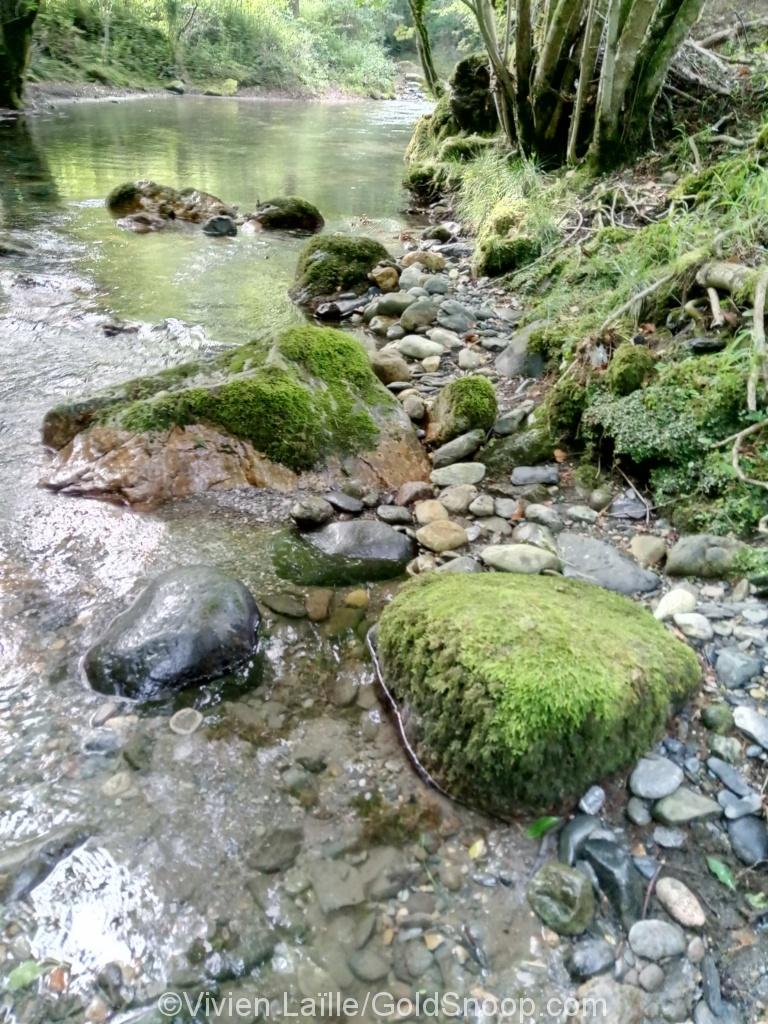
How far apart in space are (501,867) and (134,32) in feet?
120

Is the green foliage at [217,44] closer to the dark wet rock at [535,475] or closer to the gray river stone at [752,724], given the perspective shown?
the dark wet rock at [535,475]

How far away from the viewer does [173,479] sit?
334 cm

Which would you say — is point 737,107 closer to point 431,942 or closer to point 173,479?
point 173,479

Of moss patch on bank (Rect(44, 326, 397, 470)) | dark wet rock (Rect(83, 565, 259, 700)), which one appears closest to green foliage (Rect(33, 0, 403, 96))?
moss patch on bank (Rect(44, 326, 397, 470))

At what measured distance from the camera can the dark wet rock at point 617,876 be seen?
1587 mm

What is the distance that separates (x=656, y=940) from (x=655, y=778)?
0.40 meters

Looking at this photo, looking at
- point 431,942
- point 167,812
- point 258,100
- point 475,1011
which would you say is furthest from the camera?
point 258,100

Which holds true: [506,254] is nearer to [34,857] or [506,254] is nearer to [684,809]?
[684,809]

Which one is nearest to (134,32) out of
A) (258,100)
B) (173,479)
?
(258,100)

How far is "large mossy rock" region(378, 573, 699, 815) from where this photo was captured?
1764 mm

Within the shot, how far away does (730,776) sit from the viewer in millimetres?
1811

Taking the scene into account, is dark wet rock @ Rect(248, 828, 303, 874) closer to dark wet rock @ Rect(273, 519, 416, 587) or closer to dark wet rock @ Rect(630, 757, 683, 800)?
dark wet rock @ Rect(630, 757, 683, 800)

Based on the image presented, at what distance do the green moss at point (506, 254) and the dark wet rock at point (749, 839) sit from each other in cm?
542

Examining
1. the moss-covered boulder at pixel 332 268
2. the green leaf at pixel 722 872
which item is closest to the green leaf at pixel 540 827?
the green leaf at pixel 722 872
